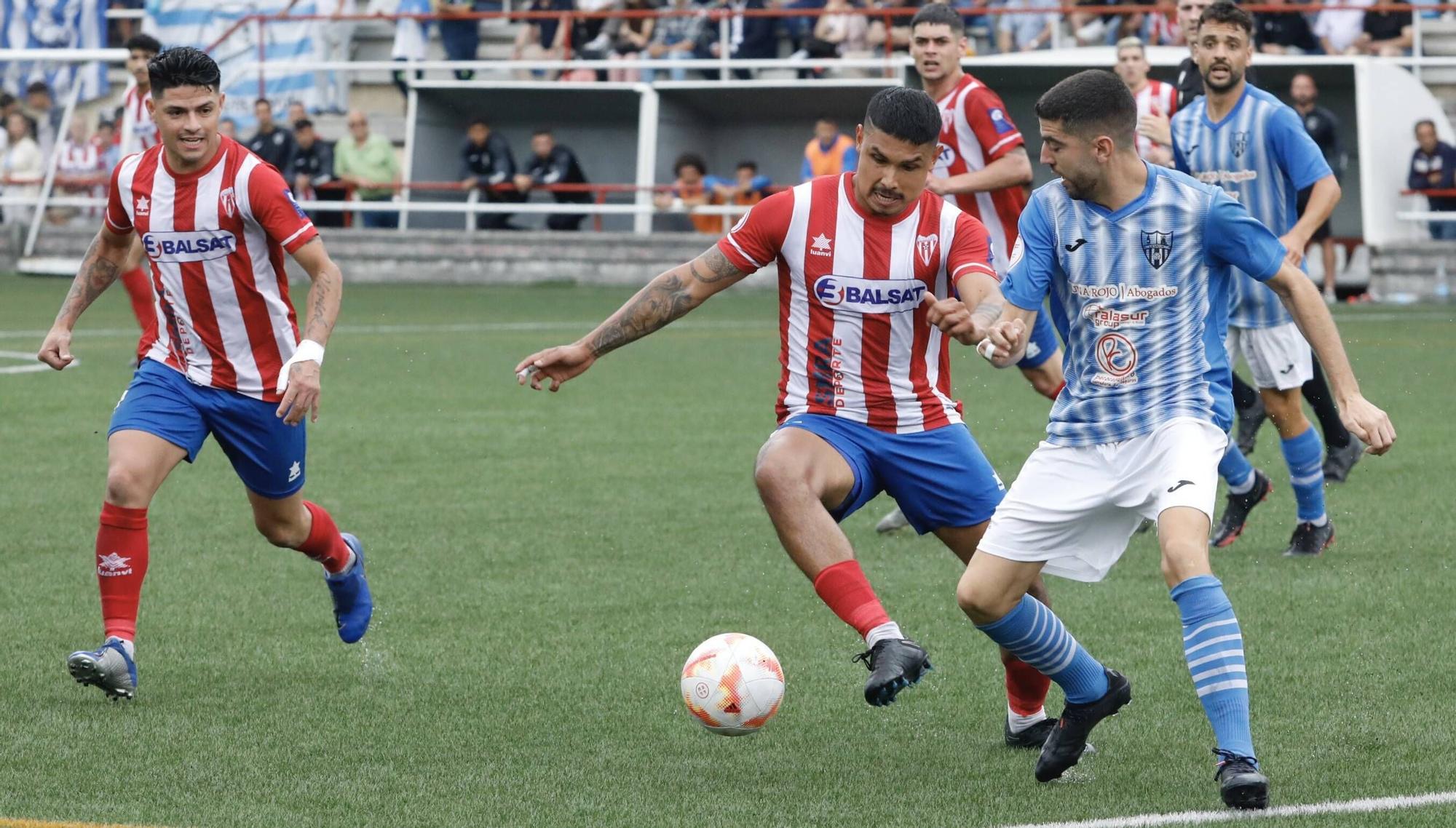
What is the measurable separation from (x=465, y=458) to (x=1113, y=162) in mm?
6444

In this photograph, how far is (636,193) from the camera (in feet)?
83.1

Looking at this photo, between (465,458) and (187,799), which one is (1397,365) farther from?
(187,799)

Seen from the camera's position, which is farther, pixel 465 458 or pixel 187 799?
pixel 465 458

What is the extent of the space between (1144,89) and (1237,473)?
5339mm

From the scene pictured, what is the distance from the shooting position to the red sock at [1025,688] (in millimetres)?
5176

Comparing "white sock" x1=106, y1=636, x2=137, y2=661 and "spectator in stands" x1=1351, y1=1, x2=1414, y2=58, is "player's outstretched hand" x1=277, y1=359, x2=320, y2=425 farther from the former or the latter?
"spectator in stands" x1=1351, y1=1, x2=1414, y2=58

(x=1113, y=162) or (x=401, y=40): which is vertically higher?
(x=401, y=40)

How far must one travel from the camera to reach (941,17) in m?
8.80

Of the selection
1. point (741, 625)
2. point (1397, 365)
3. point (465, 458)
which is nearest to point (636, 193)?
point (1397, 365)

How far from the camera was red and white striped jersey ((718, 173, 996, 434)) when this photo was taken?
5.46 metres

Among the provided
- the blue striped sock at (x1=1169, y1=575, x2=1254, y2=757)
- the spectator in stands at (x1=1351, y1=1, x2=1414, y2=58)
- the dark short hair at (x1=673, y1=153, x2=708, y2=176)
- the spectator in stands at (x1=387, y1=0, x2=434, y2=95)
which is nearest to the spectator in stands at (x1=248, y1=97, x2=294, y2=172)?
the spectator in stands at (x1=387, y1=0, x2=434, y2=95)

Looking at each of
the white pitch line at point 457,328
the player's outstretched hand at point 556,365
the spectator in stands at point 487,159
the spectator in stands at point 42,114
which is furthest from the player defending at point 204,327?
the spectator in stands at point 42,114

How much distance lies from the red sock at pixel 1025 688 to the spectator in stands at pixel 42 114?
23.8m

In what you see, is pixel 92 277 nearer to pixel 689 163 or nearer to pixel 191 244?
pixel 191 244
